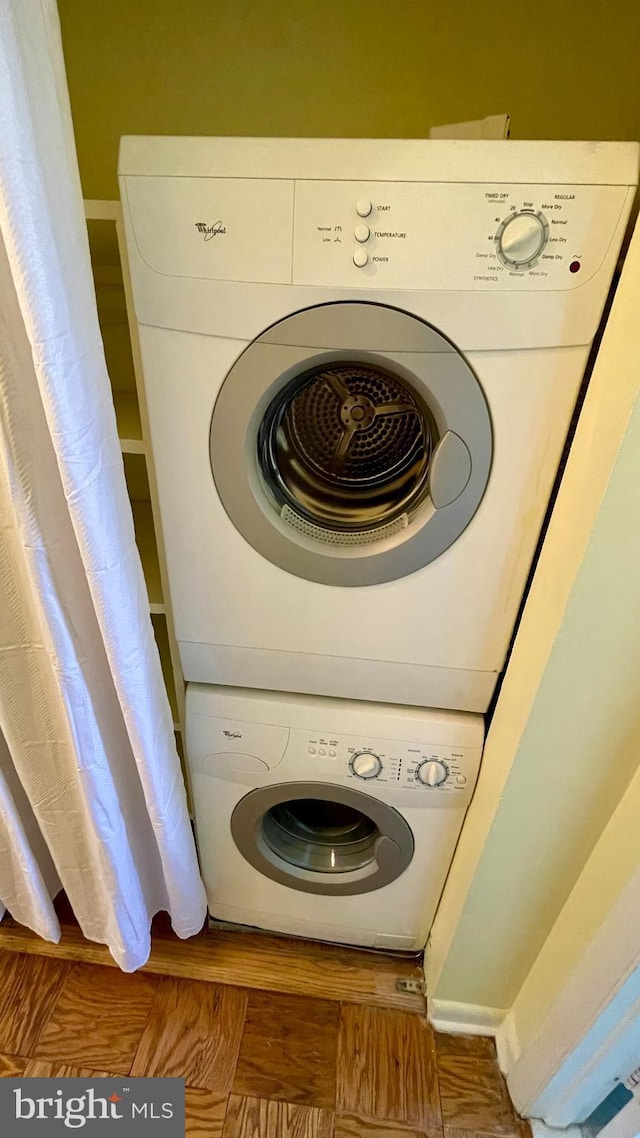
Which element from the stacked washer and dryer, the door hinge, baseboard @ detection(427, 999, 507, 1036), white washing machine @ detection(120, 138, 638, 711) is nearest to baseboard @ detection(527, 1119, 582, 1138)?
baseboard @ detection(427, 999, 507, 1036)

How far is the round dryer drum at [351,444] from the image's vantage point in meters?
0.71

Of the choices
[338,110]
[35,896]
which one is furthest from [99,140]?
[35,896]

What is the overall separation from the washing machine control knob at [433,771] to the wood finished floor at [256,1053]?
0.50 meters

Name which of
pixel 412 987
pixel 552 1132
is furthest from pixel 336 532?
pixel 552 1132

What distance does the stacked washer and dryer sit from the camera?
25.8 inches

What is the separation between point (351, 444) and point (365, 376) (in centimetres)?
9

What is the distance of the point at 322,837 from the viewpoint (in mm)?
→ 1214

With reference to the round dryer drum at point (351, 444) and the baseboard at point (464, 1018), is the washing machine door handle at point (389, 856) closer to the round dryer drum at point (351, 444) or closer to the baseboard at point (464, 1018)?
the baseboard at point (464, 1018)

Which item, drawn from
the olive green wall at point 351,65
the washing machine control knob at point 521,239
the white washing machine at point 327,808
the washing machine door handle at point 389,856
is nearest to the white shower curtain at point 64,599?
the white washing machine at point 327,808

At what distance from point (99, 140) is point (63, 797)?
108 centimetres

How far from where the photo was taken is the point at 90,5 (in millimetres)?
1034

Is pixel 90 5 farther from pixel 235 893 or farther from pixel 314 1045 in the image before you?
pixel 314 1045
